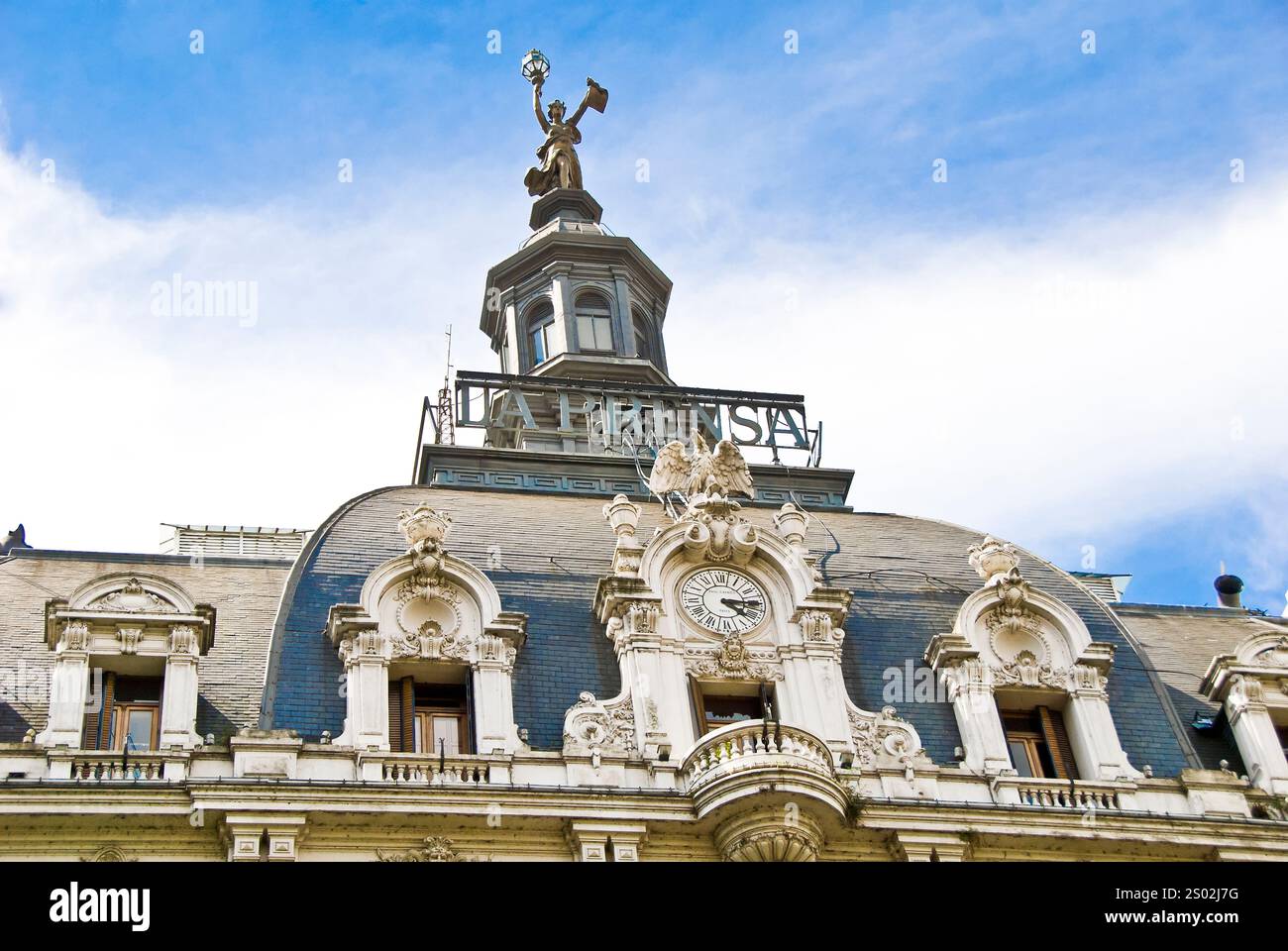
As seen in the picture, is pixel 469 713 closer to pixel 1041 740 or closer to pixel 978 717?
pixel 978 717

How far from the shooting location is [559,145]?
64.3 metres

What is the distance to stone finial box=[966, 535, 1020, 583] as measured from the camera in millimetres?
43156

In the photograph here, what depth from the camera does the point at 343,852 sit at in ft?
116

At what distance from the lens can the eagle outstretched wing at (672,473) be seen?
148 ft

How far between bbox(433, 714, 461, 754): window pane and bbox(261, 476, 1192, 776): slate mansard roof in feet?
3.73

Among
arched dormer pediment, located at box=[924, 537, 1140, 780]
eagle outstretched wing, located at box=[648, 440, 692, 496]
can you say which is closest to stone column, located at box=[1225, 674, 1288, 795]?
arched dormer pediment, located at box=[924, 537, 1140, 780]

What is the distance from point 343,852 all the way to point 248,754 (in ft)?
7.67

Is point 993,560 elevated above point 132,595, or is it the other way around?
point 993,560

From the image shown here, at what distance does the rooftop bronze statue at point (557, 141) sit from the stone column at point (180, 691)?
2753 centimetres

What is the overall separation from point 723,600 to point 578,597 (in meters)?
2.85

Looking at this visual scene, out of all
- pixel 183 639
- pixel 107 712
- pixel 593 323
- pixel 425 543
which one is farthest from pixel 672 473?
pixel 593 323

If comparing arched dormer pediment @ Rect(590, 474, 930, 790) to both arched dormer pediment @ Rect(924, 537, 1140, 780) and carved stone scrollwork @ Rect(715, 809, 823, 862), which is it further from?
carved stone scrollwork @ Rect(715, 809, 823, 862)

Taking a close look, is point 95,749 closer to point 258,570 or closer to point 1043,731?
point 258,570

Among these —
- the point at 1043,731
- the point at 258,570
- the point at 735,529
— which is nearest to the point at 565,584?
the point at 735,529
